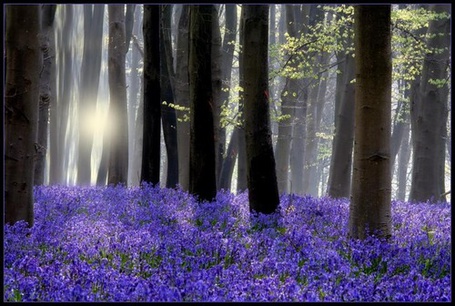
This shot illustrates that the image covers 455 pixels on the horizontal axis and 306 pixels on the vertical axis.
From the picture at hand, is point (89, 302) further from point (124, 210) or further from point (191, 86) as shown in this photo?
point (191, 86)

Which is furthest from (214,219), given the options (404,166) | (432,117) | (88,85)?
(404,166)

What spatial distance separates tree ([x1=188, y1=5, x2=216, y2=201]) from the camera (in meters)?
10.9

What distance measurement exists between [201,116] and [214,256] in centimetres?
496

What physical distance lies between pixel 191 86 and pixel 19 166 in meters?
4.42

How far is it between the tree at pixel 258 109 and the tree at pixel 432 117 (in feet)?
24.8

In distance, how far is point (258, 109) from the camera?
31.1 ft

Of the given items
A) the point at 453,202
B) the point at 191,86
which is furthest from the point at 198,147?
the point at 453,202

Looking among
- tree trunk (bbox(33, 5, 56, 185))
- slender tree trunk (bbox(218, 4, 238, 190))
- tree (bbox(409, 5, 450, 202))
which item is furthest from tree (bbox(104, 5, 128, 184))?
tree (bbox(409, 5, 450, 202))

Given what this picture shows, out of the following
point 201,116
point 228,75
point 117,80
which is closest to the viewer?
point 201,116

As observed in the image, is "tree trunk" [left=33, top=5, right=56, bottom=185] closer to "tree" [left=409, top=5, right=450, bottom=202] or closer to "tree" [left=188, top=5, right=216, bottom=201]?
"tree" [left=188, top=5, right=216, bottom=201]

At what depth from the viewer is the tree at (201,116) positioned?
35.7 ft

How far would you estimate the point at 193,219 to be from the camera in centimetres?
841

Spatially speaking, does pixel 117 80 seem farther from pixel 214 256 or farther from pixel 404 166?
pixel 404 166

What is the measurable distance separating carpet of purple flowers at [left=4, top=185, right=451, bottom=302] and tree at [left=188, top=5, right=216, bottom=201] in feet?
3.72
